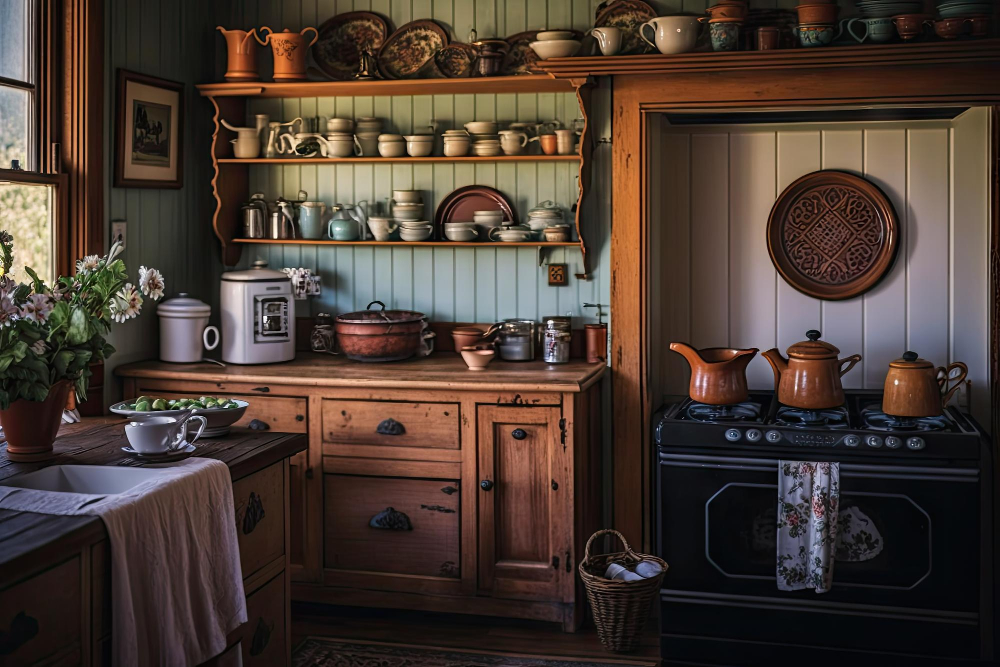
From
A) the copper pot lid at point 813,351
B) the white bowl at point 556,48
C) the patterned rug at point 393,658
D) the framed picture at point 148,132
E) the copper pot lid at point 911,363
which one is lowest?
the patterned rug at point 393,658

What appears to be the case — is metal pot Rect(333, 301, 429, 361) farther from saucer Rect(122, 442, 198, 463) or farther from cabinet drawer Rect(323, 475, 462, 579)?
saucer Rect(122, 442, 198, 463)

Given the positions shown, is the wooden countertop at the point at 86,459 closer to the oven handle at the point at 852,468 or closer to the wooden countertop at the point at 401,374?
the wooden countertop at the point at 401,374

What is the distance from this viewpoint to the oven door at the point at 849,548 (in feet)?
10.4

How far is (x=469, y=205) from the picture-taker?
162 inches

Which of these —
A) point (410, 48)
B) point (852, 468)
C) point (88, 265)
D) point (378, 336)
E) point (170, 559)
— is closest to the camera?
point (170, 559)

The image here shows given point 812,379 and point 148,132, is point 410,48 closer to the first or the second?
point 148,132

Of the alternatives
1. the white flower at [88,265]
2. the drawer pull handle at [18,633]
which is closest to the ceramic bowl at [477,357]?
the white flower at [88,265]

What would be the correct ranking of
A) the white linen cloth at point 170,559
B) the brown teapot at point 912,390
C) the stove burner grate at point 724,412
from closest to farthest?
1. the white linen cloth at point 170,559
2. the brown teapot at point 912,390
3. the stove burner grate at point 724,412

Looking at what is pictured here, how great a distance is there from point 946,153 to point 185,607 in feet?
9.91

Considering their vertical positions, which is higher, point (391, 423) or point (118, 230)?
point (118, 230)

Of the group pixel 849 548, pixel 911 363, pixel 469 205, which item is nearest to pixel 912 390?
pixel 911 363

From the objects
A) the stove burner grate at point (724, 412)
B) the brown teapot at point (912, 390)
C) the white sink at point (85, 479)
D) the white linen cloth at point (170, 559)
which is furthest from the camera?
the stove burner grate at point (724, 412)

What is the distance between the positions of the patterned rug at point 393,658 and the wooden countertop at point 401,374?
857 mm

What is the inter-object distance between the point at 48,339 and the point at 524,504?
167 cm
